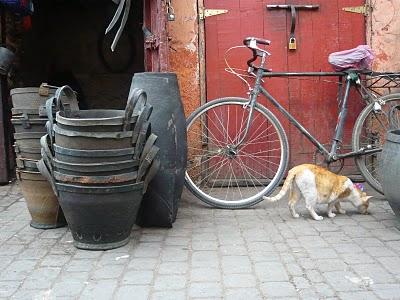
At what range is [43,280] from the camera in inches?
129

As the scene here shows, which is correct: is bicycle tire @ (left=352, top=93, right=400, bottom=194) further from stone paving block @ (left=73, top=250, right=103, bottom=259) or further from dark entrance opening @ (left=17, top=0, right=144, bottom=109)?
dark entrance opening @ (left=17, top=0, right=144, bottom=109)

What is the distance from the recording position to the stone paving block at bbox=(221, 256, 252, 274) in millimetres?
3414

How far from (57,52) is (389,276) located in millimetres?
7909

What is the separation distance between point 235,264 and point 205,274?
266 mm

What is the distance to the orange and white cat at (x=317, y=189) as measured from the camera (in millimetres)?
4441

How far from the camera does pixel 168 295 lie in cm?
305

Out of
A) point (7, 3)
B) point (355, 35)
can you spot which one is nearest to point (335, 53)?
point (355, 35)

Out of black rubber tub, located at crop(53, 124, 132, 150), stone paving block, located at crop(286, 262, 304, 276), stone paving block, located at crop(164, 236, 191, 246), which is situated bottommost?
stone paving block, located at crop(286, 262, 304, 276)

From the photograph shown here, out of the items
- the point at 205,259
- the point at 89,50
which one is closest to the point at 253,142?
the point at 205,259

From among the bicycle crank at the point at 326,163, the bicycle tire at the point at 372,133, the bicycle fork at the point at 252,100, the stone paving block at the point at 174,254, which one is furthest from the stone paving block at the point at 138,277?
the bicycle tire at the point at 372,133

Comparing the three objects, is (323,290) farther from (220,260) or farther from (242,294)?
(220,260)

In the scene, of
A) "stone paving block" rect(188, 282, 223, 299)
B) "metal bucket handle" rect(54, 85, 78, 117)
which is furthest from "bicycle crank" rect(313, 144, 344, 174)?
"metal bucket handle" rect(54, 85, 78, 117)

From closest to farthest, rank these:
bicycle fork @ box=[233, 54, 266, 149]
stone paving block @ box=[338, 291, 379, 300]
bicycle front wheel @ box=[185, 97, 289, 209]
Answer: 1. stone paving block @ box=[338, 291, 379, 300]
2. bicycle fork @ box=[233, 54, 266, 149]
3. bicycle front wheel @ box=[185, 97, 289, 209]

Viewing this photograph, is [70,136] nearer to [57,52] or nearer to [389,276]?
[389,276]
